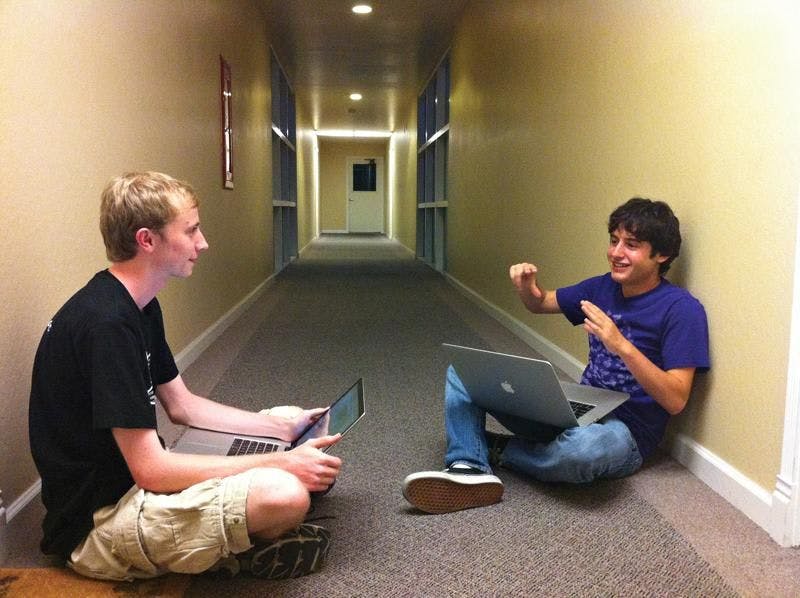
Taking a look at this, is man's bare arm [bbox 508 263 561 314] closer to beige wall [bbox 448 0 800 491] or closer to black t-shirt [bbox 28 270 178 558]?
beige wall [bbox 448 0 800 491]

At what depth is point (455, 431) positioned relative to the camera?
185cm

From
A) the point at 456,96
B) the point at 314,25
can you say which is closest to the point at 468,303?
the point at 456,96

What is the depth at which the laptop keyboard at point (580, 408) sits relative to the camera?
1.86 metres

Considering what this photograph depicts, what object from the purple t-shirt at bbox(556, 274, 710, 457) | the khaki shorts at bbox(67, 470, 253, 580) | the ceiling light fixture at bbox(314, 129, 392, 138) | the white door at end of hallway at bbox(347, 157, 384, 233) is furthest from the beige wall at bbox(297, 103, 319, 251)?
the khaki shorts at bbox(67, 470, 253, 580)

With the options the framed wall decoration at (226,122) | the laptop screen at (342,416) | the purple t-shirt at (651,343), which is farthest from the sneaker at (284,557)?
the framed wall decoration at (226,122)

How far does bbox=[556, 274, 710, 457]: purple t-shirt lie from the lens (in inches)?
72.2

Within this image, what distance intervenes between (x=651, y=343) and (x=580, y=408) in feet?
0.85

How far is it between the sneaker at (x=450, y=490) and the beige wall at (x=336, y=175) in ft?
56.6

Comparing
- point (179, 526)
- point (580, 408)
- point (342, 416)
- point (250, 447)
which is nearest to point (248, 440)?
point (250, 447)

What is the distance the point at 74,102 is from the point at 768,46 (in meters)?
1.77

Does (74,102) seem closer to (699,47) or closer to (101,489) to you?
(101,489)

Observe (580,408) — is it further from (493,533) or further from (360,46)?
(360,46)

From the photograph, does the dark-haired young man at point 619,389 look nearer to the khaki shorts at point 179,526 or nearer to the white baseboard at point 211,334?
the khaki shorts at point 179,526

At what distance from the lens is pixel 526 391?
1746mm
